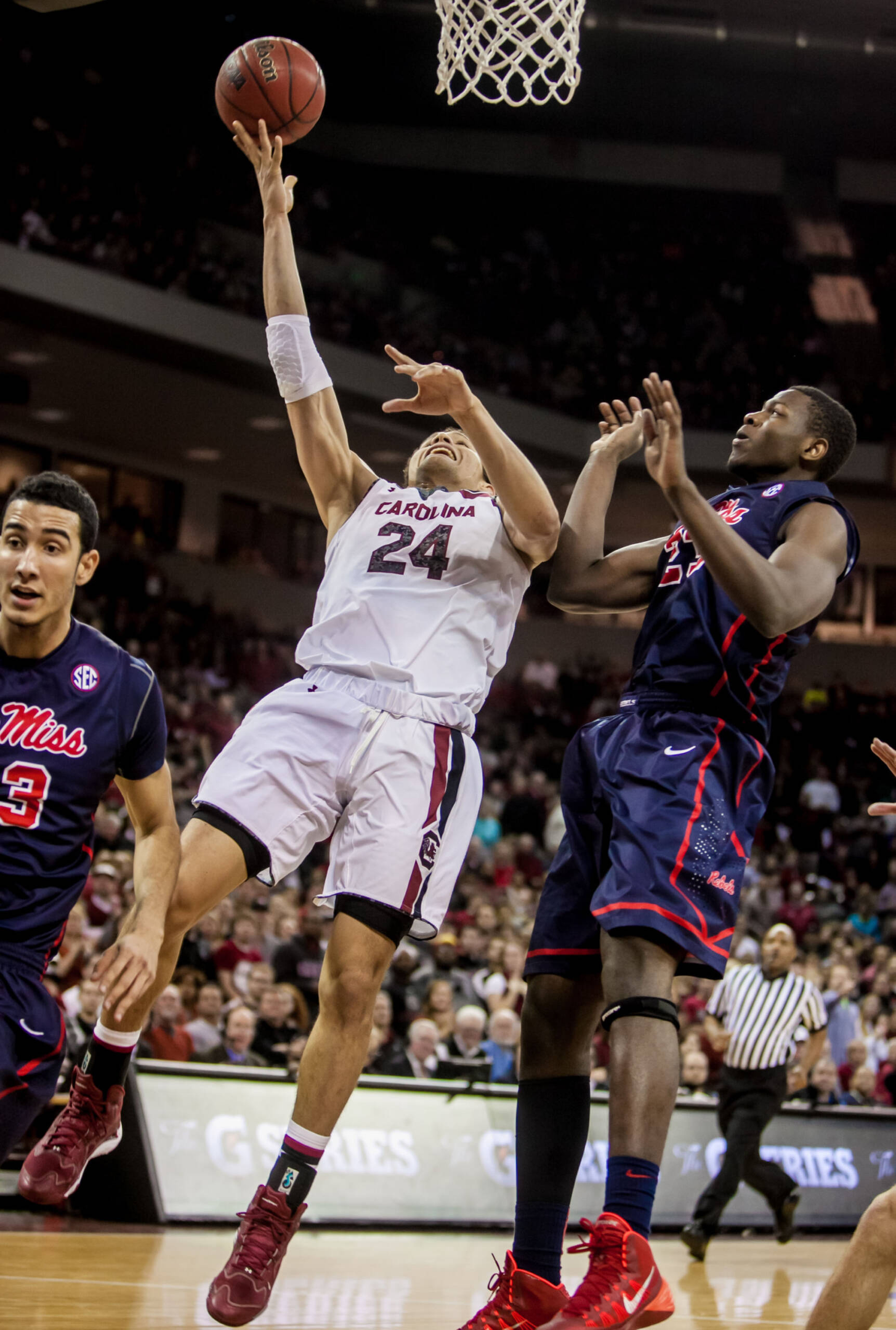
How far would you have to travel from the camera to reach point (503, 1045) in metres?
10.8

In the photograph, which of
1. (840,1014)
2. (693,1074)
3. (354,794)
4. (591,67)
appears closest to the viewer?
(354,794)

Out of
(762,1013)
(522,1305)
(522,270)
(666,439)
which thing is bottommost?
(762,1013)

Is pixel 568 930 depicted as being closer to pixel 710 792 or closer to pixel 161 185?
pixel 710 792

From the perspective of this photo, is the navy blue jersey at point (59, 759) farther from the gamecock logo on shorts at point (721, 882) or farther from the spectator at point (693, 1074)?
the spectator at point (693, 1074)

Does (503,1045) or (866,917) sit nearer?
(503,1045)

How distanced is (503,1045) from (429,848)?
7093mm

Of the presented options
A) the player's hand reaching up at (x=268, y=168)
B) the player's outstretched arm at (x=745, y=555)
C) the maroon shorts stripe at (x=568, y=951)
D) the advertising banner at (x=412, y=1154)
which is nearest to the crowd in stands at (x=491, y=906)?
the advertising banner at (x=412, y=1154)

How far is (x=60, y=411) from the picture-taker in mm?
20016

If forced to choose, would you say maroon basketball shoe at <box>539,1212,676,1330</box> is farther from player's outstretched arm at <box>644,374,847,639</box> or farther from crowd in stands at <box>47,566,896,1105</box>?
crowd in stands at <box>47,566,896,1105</box>

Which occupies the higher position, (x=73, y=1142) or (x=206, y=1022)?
(x=73, y=1142)

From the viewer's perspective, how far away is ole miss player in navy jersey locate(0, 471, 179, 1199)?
354 centimetres

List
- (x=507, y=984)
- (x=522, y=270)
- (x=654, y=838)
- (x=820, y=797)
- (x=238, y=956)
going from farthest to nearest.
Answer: (x=522, y=270), (x=820, y=797), (x=507, y=984), (x=238, y=956), (x=654, y=838)

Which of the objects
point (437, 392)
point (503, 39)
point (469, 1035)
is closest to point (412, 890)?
point (437, 392)

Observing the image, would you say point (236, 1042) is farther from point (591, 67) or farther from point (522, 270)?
point (591, 67)
